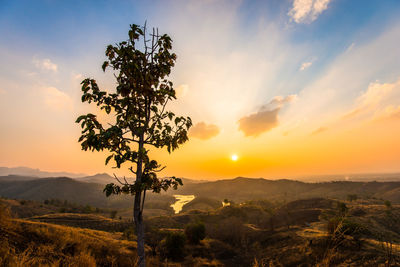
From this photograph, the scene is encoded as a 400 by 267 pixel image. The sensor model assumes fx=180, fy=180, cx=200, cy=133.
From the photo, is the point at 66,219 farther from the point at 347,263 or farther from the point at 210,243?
the point at 347,263

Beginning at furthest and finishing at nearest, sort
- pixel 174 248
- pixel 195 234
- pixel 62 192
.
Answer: pixel 62 192
pixel 195 234
pixel 174 248

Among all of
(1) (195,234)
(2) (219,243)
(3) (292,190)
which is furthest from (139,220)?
(3) (292,190)

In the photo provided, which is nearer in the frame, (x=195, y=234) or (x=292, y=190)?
(x=195, y=234)

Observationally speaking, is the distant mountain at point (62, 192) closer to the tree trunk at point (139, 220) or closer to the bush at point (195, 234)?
the bush at point (195, 234)

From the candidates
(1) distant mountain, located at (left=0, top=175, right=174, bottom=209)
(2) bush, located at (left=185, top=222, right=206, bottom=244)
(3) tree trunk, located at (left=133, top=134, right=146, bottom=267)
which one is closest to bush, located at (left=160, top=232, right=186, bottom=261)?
(2) bush, located at (left=185, top=222, right=206, bottom=244)

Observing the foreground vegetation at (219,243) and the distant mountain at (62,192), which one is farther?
the distant mountain at (62,192)

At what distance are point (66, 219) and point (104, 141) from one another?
1821 inches

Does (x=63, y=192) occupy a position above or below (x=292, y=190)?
above

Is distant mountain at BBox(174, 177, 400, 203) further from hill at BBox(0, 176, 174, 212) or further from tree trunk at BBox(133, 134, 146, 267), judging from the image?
tree trunk at BBox(133, 134, 146, 267)

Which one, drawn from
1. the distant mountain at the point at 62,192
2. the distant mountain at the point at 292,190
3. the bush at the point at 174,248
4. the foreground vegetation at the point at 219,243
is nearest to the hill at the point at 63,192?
the distant mountain at the point at 62,192

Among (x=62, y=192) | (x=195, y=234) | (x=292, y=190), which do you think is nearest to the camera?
(x=195, y=234)

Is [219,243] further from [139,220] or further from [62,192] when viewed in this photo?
[62,192]

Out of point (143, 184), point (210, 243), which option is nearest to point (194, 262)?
point (210, 243)

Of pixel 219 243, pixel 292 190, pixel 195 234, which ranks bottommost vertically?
pixel 219 243
